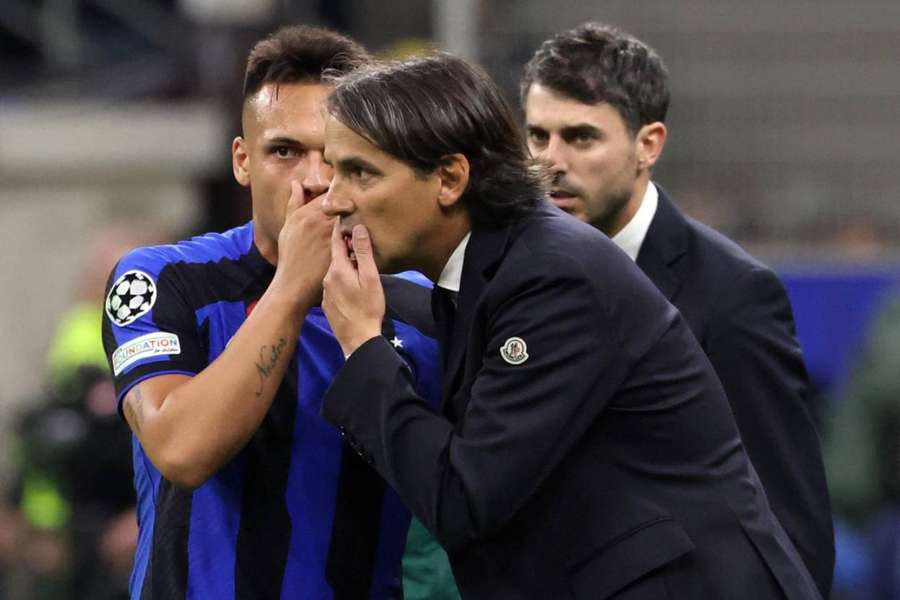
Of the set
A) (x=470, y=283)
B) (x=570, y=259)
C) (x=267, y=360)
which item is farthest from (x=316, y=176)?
(x=570, y=259)

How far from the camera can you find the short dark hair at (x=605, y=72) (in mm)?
4328

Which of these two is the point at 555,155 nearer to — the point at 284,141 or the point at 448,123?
the point at 284,141

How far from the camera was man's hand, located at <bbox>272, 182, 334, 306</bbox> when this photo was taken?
3.45 metres

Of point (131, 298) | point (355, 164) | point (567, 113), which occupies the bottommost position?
point (131, 298)

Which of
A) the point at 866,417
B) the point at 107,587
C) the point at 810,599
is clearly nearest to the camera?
the point at 810,599

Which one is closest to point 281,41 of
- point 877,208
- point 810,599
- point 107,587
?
point 810,599

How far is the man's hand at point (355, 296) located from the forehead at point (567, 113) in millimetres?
1103

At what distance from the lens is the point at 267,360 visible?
11.2 feet

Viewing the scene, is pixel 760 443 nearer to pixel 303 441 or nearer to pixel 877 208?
pixel 303 441

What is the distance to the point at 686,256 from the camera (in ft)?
13.5

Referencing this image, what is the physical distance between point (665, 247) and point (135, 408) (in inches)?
49.5

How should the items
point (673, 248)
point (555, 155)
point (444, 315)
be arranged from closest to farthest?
point (444, 315) → point (673, 248) → point (555, 155)

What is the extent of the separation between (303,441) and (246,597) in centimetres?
31

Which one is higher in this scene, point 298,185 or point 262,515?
point 298,185
